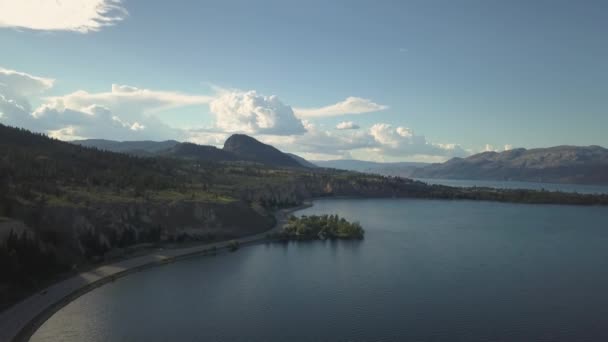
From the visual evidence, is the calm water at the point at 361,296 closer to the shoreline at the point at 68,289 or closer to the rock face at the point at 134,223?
the shoreline at the point at 68,289

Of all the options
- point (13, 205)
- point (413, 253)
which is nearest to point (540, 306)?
point (413, 253)

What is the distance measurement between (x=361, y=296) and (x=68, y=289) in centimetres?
4006

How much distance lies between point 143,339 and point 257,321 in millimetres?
12470

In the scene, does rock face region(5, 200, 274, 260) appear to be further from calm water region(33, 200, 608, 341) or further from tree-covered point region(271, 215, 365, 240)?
calm water region(33, 200, 608, 341)

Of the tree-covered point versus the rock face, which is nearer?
the rock face

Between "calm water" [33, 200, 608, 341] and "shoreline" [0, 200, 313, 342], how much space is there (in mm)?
1606

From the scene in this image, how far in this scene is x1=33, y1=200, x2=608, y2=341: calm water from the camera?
48.1 meters

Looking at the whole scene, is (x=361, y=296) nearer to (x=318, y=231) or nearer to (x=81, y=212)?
(x=318, y=231)

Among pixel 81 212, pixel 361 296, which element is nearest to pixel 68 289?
pixel 81 212

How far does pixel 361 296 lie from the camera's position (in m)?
60.4

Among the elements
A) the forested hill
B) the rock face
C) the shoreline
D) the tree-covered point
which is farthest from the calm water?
the rock face

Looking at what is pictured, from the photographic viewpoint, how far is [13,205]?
70.8m

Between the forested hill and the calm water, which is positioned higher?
the forested hill

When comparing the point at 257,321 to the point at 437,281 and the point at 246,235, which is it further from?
the point at 246,235
